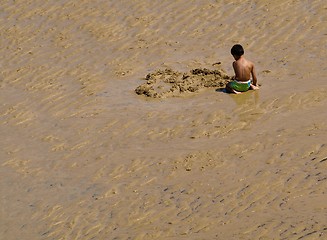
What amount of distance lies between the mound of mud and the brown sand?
0.21 metres

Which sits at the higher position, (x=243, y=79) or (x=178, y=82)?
(x=178, y=82)

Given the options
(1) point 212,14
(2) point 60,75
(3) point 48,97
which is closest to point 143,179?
(3) point 48,97

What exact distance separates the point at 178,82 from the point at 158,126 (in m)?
1.41

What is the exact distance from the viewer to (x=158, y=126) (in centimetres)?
973

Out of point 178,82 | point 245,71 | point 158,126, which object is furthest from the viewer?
point 178,82

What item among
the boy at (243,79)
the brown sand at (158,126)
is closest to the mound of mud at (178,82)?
the brown sand at (158,126)

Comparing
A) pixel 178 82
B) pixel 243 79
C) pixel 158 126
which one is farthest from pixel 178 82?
pixel 158 126

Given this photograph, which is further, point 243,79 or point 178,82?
point 178,82

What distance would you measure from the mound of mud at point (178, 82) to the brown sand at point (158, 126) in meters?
0.21

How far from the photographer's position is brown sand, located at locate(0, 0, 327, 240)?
7.51m

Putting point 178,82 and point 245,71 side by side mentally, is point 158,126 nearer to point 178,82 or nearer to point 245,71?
point 178,82

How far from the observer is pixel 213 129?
30.8ft

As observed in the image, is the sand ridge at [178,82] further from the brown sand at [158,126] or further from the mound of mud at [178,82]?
the brown sand at [158,126]

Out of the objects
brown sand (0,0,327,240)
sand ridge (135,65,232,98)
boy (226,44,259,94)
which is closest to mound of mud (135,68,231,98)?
sand ridge (135,65,232,98)
